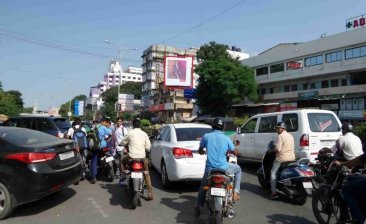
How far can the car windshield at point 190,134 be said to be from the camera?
349 inches

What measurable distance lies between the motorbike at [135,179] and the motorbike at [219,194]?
1.70 metres

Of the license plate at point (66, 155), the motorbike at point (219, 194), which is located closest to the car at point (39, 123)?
the license plate at point (66, 155)

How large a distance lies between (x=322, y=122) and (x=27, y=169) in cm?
726

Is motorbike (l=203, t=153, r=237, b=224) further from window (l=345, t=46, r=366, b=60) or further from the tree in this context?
the tree

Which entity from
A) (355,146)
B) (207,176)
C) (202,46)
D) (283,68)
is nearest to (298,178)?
(355,146)

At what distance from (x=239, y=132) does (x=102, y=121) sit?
14.3 ft

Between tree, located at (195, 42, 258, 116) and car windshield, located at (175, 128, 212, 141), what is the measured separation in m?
40.4

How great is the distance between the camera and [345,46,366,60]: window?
3878cm

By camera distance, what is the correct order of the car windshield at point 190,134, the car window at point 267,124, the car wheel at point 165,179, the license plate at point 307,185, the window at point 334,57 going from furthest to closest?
the window at point 334,57 → the car window at point 267,124 → the car windshield at point 190,134 → the car wheel at point 165,179 → the license plate at point 307,185

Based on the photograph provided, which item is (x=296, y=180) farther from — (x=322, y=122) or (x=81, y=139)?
(x=81, y=139)

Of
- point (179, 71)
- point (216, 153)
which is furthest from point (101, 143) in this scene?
point (179, 71)

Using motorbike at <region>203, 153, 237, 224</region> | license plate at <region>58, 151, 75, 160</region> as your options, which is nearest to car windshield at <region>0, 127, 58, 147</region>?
license plate at <region>58, 151, 75, 160</region>

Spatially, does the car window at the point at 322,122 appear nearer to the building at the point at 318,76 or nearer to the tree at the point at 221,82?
the building at the point at 318,76

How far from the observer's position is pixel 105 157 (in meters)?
10.1
